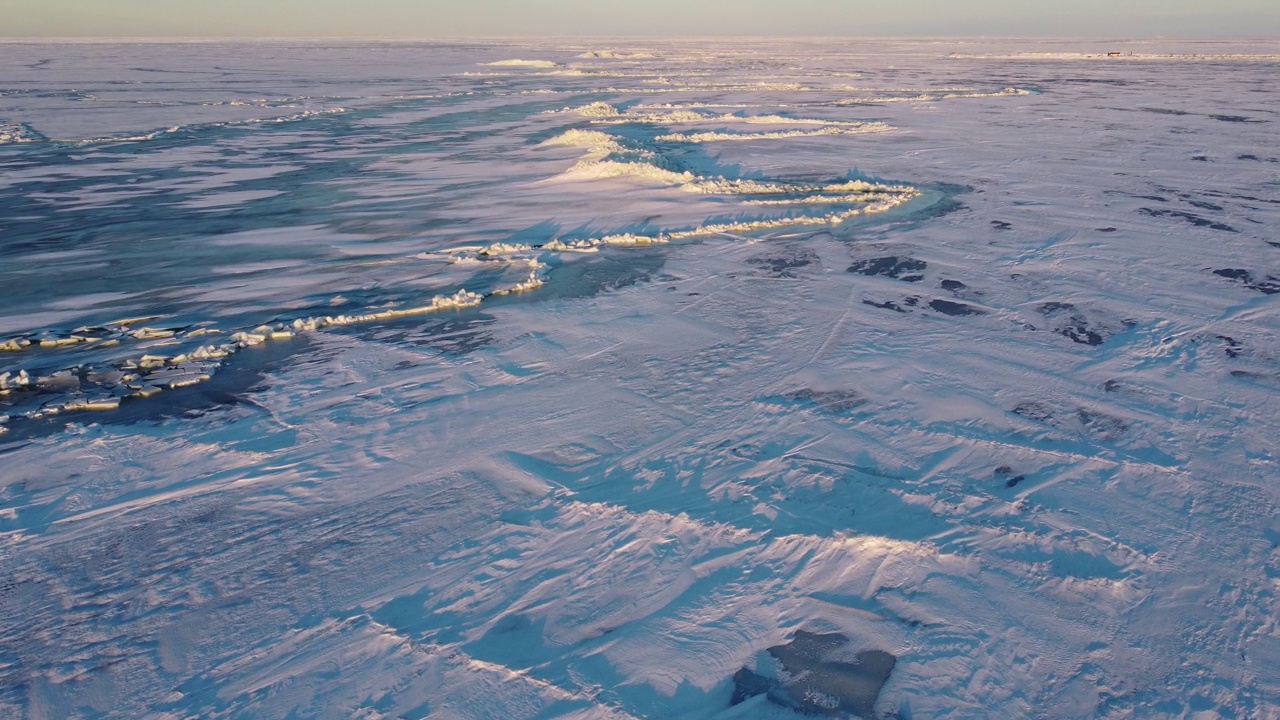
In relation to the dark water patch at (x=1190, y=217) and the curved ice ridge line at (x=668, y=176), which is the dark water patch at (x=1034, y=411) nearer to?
the dark water patch at (x=1190, y=217)

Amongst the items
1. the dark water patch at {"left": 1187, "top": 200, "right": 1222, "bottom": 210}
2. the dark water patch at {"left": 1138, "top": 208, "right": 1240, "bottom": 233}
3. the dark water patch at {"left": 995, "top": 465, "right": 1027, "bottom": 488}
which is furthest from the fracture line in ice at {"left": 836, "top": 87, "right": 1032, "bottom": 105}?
the dark water patch at {"left": 995, "top": 465, "right": 1027, "bottom": 488}

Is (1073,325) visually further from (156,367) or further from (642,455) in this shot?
(156,367)

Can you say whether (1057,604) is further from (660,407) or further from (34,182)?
(34,182)

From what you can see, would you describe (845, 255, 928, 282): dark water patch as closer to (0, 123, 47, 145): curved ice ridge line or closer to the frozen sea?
the frozen sea

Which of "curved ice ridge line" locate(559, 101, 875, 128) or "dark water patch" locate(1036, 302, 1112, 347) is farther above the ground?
"curved ice ridge line" locate(559, 101, 875, 128)

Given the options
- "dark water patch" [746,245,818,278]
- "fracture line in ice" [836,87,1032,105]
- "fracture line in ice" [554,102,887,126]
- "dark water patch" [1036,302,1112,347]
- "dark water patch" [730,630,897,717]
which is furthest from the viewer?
"fracture line in ice" [836,87,1032,105]

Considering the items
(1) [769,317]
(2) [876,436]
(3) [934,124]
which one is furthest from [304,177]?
(3) [934,124]
